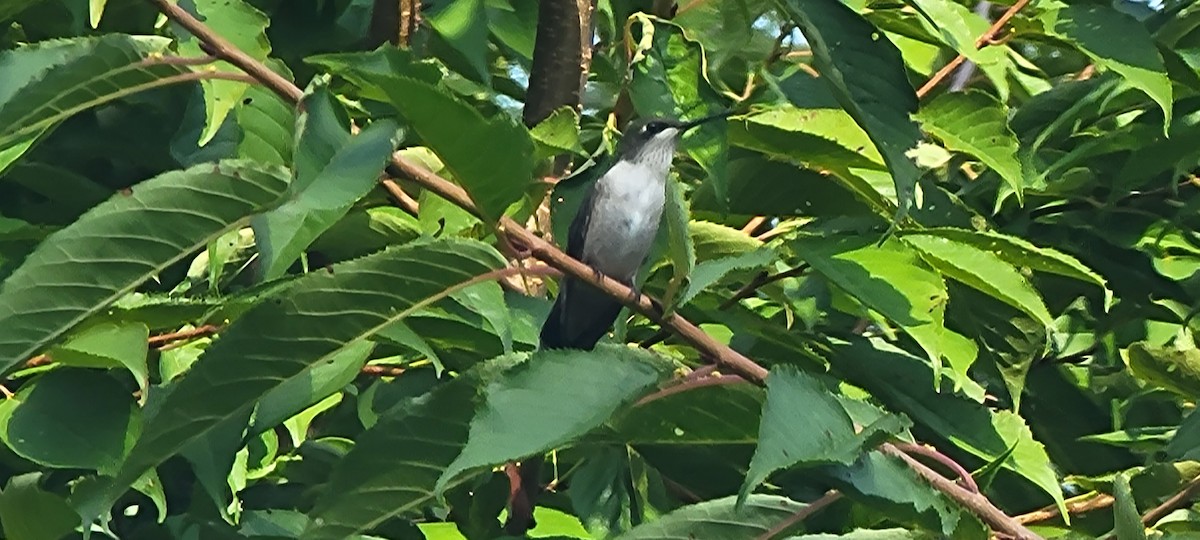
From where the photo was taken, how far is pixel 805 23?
4.61 feet

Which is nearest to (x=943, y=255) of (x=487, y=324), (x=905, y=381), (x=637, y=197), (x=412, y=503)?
(x=905, y=381)

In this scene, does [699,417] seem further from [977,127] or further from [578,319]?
[578,319]

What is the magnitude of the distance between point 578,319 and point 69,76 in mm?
2094

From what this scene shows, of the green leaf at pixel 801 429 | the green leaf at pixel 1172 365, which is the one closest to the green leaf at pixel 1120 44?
the green leaf at pixel 1172 365

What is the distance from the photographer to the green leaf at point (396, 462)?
1.39 metres

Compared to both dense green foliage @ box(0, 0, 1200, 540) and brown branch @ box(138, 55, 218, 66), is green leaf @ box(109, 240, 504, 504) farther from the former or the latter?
brown branch @ box(138, 55, 218, 66)

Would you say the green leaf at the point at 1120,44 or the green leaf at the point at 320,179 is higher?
the green leaf at the point at 320,179

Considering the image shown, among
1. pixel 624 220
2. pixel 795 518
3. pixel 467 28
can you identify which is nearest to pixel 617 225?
pixel 624 220

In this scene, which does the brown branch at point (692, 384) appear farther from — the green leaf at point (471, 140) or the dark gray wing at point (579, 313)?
the dark gray wing at point (579, 313)

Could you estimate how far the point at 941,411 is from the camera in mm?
1916

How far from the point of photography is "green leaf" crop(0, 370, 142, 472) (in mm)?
1862

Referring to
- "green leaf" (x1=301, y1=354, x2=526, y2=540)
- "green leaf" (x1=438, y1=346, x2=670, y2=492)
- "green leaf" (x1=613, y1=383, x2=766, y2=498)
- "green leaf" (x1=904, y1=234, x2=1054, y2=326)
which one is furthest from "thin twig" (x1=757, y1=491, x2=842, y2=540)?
"green leaf" (x1=904, y1=234, x2=1054, y2=326)

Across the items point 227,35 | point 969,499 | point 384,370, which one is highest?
point 227,35

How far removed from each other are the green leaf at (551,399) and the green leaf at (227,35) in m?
0.73
